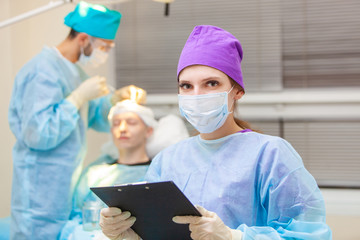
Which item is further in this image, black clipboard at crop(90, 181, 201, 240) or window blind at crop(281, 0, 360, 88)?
window blind at crop(281, 0, 360, 88)

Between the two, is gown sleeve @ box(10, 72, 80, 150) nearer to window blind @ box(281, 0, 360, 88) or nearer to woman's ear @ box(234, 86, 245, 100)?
woman's ear @ box(234, 86, 245, 100)

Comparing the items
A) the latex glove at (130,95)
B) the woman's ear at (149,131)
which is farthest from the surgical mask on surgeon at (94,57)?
the woman's ear at (149,131)

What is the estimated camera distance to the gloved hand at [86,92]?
2.30 m

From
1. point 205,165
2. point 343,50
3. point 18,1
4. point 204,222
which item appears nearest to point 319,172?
point 343,50

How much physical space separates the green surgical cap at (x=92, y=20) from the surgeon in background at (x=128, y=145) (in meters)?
0.41

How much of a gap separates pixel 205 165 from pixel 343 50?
6.28 ft

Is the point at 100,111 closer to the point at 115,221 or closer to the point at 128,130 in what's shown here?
the point at 128,130

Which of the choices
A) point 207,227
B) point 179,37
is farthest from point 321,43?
point 207,227

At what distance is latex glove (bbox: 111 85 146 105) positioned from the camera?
260cm

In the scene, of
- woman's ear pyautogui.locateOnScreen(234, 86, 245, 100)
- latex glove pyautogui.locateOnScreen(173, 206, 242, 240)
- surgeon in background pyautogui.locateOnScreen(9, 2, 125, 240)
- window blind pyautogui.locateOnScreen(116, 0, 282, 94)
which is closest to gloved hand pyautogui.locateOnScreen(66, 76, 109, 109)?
surgeon in background pyautogui.locateOnScreen(9, 2, 125, 240)

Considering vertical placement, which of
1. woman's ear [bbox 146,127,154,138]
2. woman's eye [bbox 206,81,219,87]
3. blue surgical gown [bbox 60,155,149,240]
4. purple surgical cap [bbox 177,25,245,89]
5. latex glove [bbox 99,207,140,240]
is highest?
purple surgical cap [bbox 177,25,245,89]

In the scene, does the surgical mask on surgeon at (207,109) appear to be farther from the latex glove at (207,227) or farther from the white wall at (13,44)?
the white wall at (13,44)

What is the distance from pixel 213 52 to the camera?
4.39 ft

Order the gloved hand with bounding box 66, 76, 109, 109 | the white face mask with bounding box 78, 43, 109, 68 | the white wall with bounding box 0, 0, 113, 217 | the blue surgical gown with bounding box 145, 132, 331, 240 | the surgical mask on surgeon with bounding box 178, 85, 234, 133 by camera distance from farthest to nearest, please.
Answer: the white wall with bounding box 0, 0, 113, 217
the white face mask with bounding box 78, 43, 109, 68
the gloved hand with bounding box 66, 76, 109, 109
the surgical mask on surgeon with bounding box 178, 85, 234, 133
the blue surgical gown with bounding box 145, 132, 331, 240
